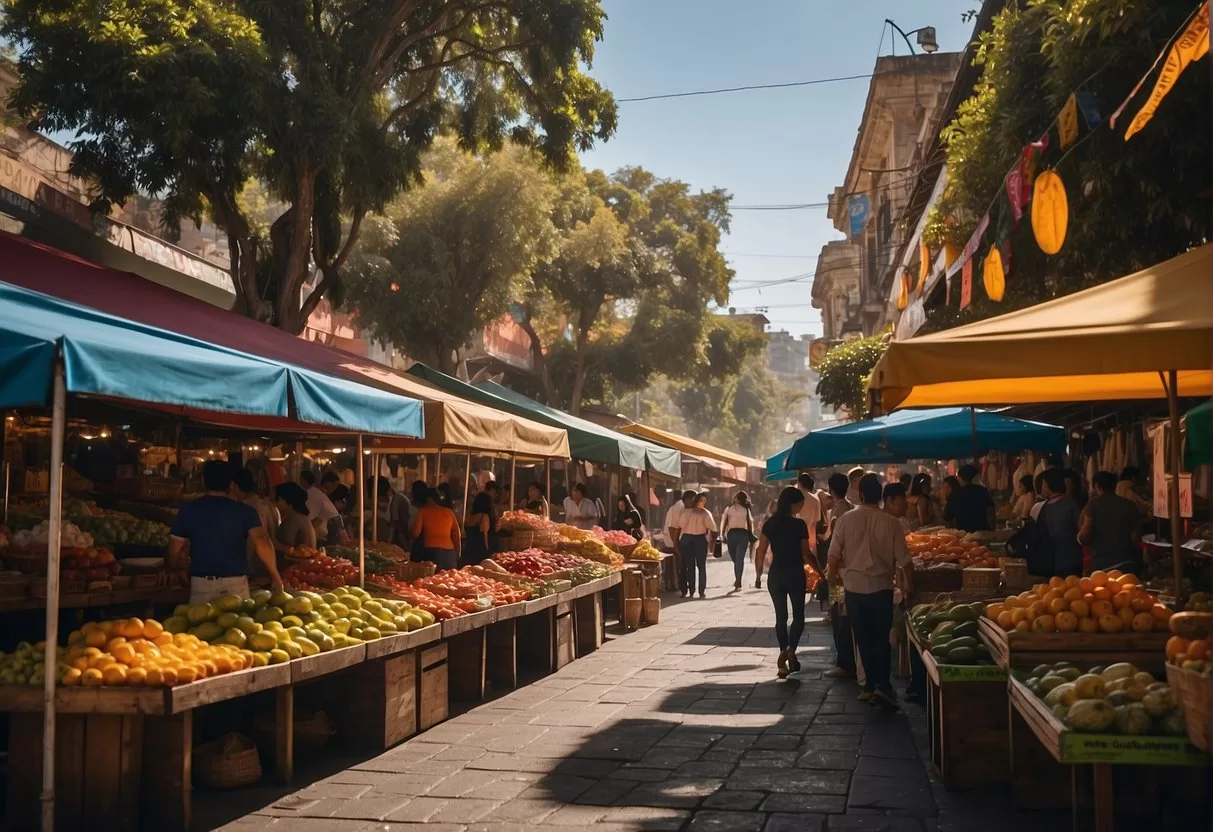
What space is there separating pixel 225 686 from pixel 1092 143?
6625 millimetres

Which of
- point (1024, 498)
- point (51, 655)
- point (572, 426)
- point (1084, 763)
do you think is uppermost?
point (572, 426)

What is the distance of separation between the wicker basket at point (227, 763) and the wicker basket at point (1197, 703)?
16.1 ft

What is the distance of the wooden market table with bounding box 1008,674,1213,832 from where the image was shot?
5.06 metres

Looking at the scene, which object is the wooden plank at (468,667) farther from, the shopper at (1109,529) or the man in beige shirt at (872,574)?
the shopper at (1109,529)

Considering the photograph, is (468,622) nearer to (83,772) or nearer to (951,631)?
(951,631)

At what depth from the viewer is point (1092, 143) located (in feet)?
28.4

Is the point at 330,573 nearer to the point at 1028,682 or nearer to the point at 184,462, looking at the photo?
the point at 1028,682

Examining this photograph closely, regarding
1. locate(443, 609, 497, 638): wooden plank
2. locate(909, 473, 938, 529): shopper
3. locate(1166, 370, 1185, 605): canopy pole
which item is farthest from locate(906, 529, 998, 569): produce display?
locate(909, 473, 938, 529): shopper

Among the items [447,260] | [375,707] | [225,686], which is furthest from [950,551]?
[447,260]

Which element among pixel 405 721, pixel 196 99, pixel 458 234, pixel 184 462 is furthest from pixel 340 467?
pixel 405 721

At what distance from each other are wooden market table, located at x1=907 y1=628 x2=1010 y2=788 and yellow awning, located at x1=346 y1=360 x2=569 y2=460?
4.67m

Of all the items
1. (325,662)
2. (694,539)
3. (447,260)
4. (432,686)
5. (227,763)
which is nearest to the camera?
(227,763)

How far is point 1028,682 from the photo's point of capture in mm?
6191

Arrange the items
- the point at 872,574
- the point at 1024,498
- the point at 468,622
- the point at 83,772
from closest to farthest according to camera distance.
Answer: the point at 83,772
the point at 872,574
the point at 468,622
the point at 1024,498
